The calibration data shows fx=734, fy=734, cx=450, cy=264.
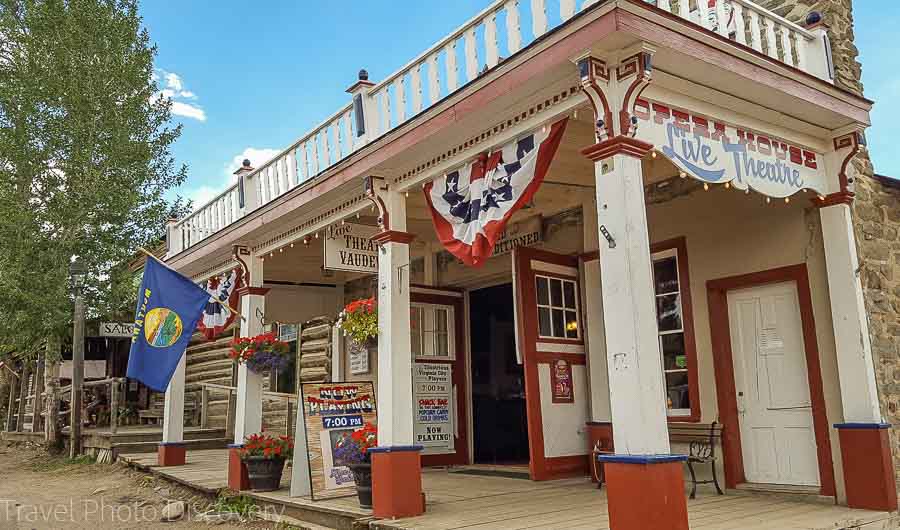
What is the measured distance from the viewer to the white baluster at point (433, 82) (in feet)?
20.5

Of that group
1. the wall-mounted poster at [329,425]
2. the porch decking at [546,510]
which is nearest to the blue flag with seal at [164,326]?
the porch decking at [546,510]

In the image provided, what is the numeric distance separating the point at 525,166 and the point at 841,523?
3422mm

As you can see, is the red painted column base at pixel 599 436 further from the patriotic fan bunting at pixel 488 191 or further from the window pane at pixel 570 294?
the patriotic fan bunting at pixel 488 191

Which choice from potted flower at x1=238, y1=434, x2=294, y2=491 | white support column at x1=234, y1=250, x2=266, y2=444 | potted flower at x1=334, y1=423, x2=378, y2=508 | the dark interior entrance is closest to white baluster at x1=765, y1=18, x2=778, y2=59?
potted flower at x1=334, y1=423, x2=378, y2=508

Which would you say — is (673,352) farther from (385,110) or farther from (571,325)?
(385,110)

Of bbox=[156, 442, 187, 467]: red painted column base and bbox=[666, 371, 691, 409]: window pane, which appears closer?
bbox=[666, 371, 691, 409]: window pane

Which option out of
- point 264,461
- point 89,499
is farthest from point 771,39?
point 89,499

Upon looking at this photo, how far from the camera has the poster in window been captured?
311 inches

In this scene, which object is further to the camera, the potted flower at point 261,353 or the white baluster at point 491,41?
the potted flower at point 261,353

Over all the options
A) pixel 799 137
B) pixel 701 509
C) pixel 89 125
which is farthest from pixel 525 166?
pixel 89 125

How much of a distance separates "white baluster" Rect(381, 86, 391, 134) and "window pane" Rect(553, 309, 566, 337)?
2.81 meters

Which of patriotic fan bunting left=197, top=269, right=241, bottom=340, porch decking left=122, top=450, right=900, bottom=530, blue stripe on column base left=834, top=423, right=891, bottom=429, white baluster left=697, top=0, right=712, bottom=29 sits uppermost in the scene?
white baluster left=697, top=0, right=712, bottom=29

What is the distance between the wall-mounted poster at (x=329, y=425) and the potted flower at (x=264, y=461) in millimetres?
1076

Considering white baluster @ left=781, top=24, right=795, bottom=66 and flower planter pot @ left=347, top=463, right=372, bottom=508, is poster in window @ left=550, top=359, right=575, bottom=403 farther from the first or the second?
white baluster @ left=781, top=24, right=795, bottom=66
